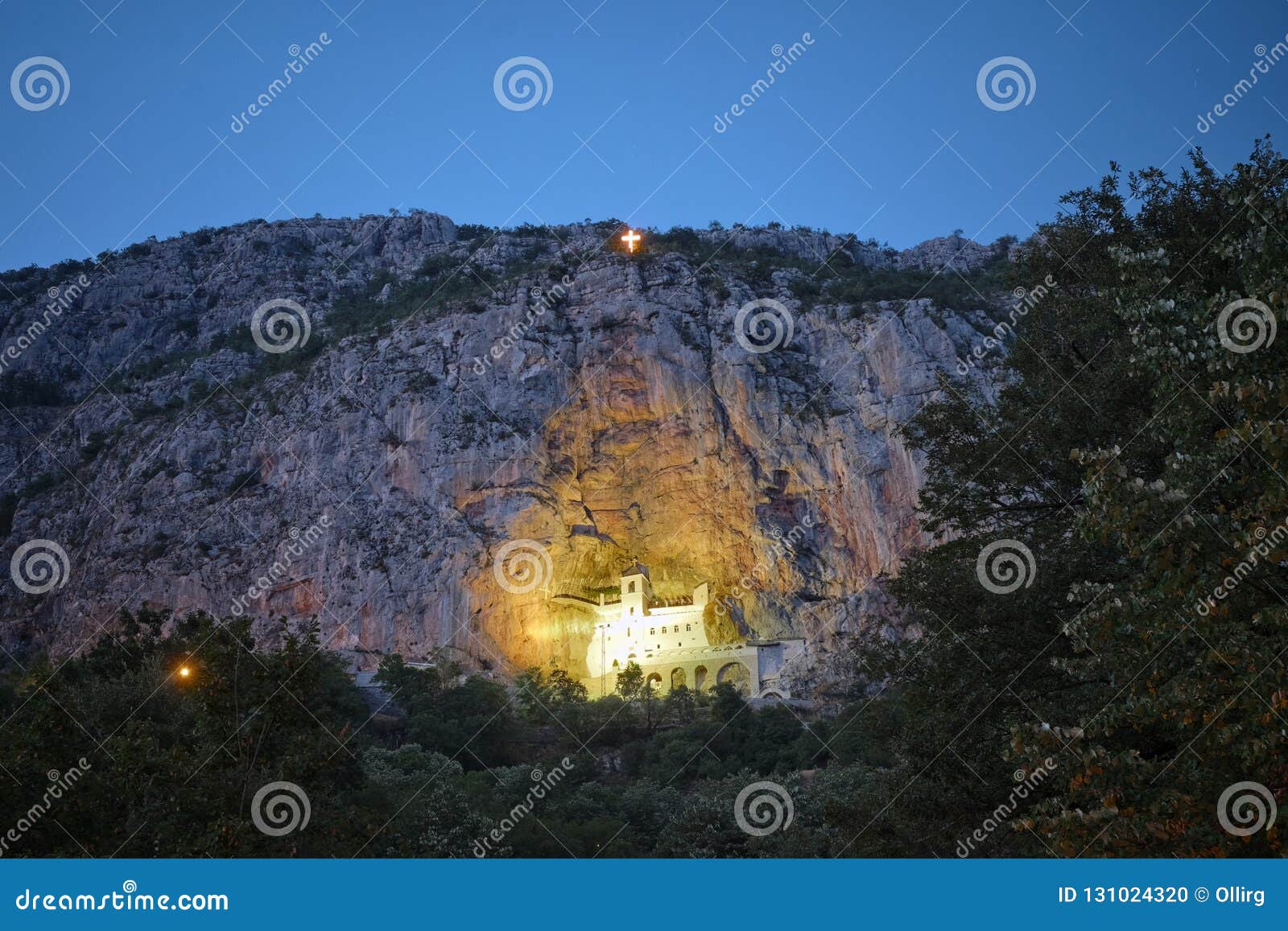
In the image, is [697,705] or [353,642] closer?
[697,705]

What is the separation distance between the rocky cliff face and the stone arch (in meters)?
2.63

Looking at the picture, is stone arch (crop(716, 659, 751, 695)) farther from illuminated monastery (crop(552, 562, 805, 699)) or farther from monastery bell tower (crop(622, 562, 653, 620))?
monastery bell tower (crop(622, 562, 653, 620))

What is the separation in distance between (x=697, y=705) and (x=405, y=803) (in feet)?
100

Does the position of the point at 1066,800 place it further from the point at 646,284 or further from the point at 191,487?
the point at 191,487

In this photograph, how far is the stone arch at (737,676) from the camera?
61.4 m

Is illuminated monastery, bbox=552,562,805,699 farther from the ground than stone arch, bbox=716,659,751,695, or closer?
farther from the ground

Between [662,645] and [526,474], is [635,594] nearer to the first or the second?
[662,645]

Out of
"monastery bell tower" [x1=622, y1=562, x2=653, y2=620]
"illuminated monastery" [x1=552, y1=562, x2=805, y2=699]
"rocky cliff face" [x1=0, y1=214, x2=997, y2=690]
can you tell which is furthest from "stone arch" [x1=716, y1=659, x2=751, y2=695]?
"monastery bell tower" [x1=622, y1=562, x2=653, y2=620]

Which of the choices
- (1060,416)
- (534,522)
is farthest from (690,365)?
(1060,416)

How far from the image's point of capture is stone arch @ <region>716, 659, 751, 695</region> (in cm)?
6141

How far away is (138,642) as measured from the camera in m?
41.5

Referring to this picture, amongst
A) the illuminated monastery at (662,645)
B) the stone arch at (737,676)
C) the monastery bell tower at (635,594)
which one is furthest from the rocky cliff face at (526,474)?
the stone arch at (737,676)

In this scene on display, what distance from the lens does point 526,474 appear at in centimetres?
6550

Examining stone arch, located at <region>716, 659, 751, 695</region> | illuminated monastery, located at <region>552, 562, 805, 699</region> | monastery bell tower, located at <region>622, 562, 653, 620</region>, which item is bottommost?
stone arch, located at <region>716, 659, 751, 695</region>
